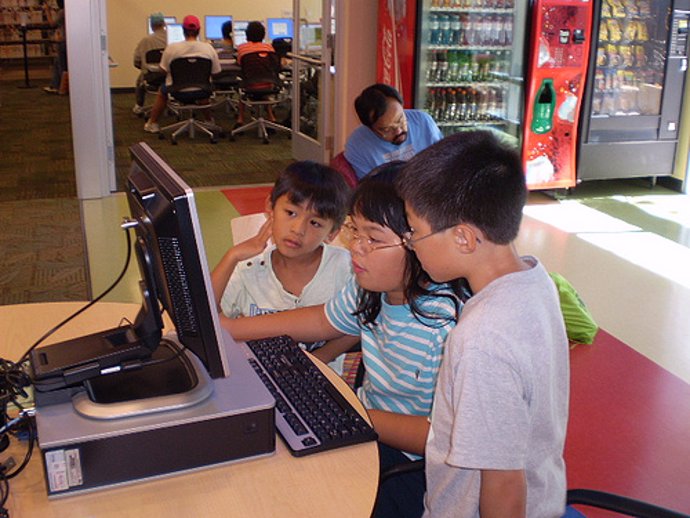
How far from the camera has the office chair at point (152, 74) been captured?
29.8 ft

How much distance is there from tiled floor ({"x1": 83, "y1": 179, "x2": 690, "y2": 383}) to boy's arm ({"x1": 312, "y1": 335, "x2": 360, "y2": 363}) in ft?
6.20

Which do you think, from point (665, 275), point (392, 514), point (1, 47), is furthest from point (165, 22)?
point (392, 514)

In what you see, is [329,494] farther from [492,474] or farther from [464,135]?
[464,135]

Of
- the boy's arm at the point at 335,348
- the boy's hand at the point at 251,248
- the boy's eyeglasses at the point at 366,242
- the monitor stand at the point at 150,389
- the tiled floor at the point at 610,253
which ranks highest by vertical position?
the boy's eyeglasses at the point at 366,242

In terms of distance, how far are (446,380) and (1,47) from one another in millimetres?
13722

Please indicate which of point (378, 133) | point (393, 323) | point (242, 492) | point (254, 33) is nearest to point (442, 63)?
point (378, 133)

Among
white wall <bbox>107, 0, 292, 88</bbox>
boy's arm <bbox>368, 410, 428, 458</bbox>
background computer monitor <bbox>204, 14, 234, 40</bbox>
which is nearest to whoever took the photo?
boy's arm <bbox>368, 410, 428, 458</bbox>

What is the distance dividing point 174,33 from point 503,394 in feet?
30.2

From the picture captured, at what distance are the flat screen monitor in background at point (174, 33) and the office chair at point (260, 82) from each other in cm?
186

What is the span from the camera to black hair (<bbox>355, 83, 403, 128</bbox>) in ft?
12.4

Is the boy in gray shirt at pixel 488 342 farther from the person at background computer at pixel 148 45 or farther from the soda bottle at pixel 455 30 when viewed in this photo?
the person at background computer at pixel 148 45

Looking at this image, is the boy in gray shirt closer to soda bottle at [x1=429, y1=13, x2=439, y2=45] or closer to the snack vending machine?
soda bottle at [x1=429, y1=13, x2=439, y2=45]

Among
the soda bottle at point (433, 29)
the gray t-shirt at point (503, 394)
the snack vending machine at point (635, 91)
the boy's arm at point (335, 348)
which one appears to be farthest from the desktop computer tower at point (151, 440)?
the snack vending machine at point (635, 91)

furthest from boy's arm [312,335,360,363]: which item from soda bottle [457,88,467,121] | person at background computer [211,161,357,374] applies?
soda bottle [457,88,467,121]
